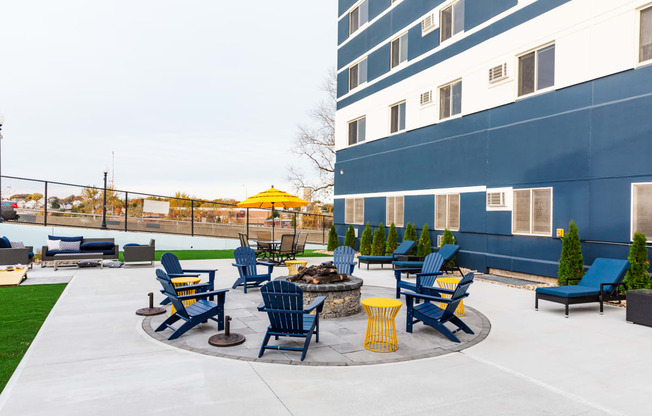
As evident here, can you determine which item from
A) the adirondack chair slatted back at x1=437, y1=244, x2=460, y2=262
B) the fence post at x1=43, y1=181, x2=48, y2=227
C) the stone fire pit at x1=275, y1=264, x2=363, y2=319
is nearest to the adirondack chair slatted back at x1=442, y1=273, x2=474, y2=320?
the stone fire pit at x1=275, y1=264, x2=363, y2=319

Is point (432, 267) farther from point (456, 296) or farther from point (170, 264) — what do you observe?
point (170, 264)

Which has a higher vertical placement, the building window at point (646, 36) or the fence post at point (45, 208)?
the building window at point (646, 36)

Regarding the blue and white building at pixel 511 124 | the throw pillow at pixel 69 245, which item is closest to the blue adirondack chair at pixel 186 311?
the blue and white building at pixel 511 124

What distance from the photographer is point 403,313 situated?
7156 mm

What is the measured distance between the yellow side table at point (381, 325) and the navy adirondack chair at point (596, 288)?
11.6 feet

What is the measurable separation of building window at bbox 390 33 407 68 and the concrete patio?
13.1 meters

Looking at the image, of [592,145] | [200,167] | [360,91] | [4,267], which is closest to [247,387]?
[592,145]

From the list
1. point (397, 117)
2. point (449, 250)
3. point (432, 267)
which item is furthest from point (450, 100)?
point (432, 267)

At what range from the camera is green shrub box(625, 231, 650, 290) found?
7.83 metres

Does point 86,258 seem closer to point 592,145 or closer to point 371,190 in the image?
point 371,190

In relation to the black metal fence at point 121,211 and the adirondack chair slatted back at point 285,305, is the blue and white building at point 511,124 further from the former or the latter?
the adirondack chair slatted back at point 285,305

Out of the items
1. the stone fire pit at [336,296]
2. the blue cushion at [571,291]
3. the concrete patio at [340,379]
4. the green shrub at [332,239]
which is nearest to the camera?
the concrete patio at [340,379]

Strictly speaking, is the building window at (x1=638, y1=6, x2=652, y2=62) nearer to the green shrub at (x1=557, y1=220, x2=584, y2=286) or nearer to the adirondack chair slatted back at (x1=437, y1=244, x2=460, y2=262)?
the green shrub at (x1=557, y1=220, x2=584, y2=286)

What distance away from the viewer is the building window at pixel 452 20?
1356 cm
